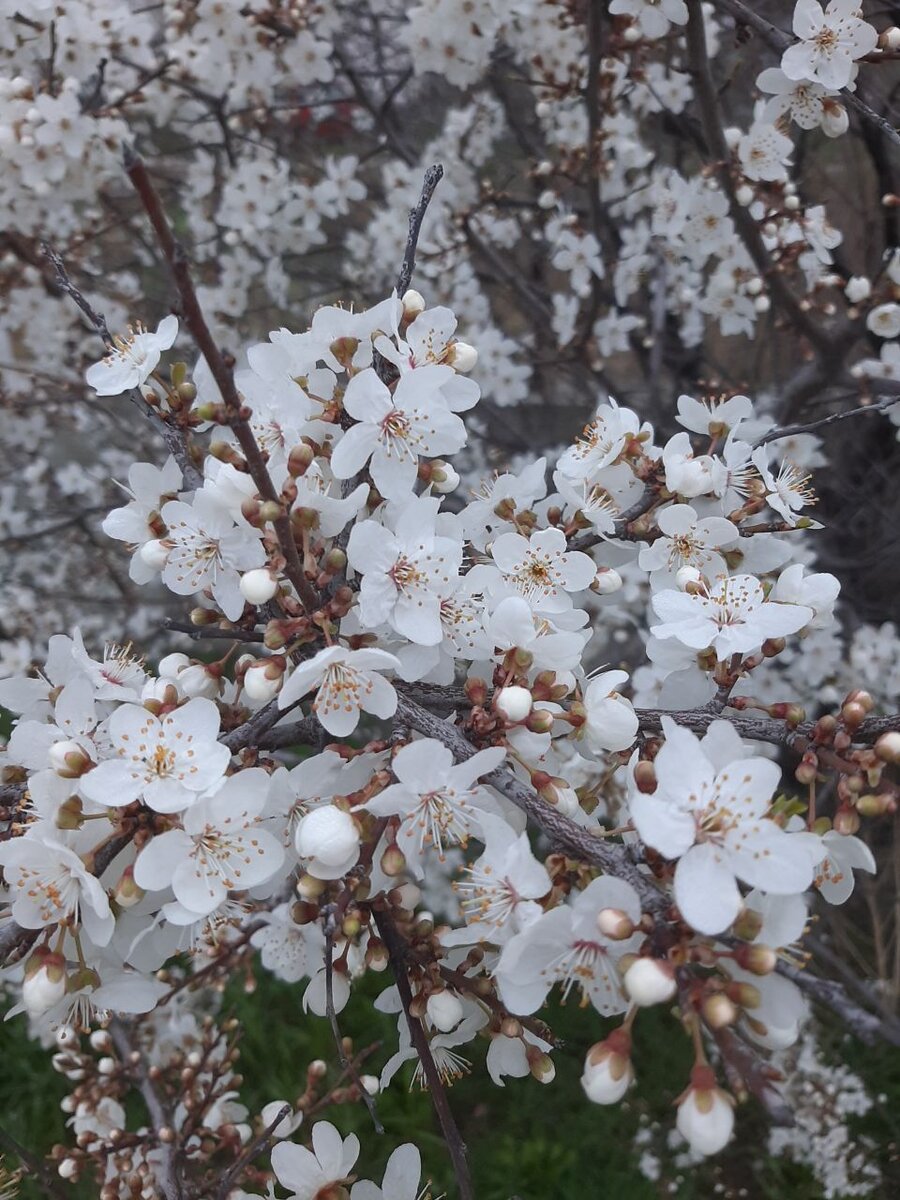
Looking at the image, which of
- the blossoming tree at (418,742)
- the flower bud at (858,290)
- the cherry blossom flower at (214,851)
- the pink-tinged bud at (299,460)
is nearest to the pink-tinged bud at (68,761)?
the blossoming tree at (418,742)

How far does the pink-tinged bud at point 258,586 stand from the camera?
1.17 m

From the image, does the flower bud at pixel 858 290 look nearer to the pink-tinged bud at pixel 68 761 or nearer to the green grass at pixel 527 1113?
the pink-tinged bud at pixel 68 761

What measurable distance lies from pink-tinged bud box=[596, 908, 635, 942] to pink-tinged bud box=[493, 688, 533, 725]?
0.30 metres

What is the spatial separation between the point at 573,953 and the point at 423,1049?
1.14ft

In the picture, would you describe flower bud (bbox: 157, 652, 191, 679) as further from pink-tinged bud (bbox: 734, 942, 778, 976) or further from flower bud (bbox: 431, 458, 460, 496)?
pink-tinged bud (bbox: 734, 942, 778, 976)

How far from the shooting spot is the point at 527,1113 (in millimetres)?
3539

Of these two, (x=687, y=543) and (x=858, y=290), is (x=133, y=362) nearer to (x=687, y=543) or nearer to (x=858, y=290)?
(x=687, y=543)

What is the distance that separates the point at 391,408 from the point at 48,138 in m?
2.67

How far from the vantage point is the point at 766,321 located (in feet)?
12.2

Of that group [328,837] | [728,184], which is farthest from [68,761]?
[728,184]

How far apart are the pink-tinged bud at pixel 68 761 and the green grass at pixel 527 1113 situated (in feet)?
8.89

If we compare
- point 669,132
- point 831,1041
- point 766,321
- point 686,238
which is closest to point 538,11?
point 669,132

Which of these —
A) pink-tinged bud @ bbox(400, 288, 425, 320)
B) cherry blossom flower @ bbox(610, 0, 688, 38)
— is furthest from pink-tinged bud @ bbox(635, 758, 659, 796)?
cherry blossom flower @ bbox(610, 0, 688, 38)

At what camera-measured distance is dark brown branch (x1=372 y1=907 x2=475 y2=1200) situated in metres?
1.20
